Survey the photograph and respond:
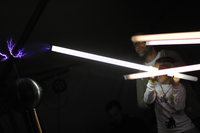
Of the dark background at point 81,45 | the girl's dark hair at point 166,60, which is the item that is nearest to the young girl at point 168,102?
the girl's dark hair at point 166,60

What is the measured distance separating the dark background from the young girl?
0.43 metres

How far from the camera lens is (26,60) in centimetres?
238

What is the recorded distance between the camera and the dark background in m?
1.86

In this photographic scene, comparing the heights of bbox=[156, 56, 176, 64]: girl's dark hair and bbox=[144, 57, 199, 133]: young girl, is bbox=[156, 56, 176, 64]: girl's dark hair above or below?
above

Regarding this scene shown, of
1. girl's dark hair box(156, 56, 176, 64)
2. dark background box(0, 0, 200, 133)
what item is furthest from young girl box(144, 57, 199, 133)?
dark background box(0, 0, 200, 133)

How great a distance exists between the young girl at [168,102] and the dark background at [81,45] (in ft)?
1.43

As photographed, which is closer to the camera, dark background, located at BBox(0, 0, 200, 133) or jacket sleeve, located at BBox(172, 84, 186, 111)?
jacket sleeve, located at BBox(172, 84, 186, 111)

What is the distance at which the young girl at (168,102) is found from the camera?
1221 millimetres

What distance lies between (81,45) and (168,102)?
5.17 feet

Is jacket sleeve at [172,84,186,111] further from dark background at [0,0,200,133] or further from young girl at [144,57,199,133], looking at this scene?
dark background at [0,0,200,133]

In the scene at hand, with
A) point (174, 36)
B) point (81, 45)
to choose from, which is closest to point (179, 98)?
point (174, 36)

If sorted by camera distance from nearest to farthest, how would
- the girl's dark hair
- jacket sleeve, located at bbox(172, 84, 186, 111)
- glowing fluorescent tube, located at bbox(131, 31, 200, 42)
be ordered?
glowing fluorescent tube, located at bbox(131, 31, 200, 42)
jacket sleeve, located at bbox(172, 84, 186, 111)
the girl's dark hair

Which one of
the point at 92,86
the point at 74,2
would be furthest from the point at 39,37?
the point at 92,86

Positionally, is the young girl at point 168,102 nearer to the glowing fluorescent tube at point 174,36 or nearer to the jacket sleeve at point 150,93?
the jacket sleeve at point 150,93
